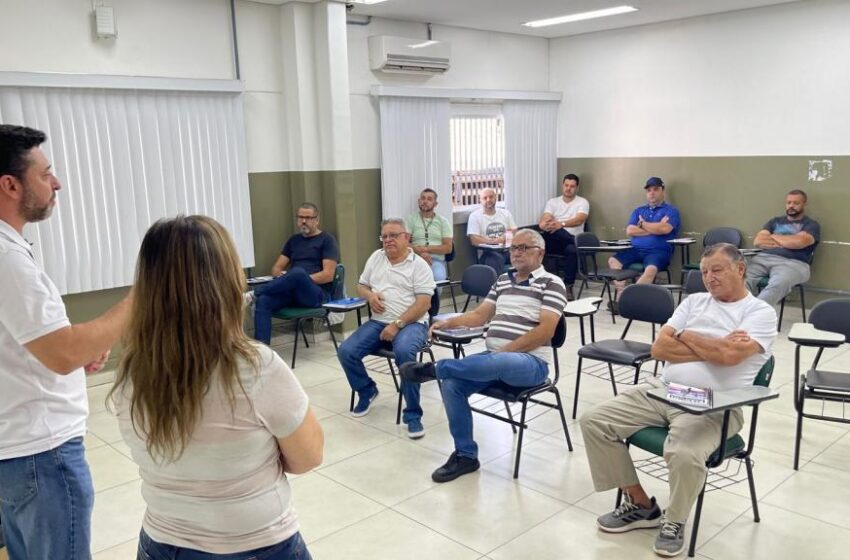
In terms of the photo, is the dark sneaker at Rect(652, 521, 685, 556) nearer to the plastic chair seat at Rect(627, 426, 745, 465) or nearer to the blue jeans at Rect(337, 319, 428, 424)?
the plastic chair seat at Rect(627, 426, 745, 465)

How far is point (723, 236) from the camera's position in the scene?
6992 mm

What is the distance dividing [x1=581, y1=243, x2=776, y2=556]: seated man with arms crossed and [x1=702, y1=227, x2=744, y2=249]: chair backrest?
406cm

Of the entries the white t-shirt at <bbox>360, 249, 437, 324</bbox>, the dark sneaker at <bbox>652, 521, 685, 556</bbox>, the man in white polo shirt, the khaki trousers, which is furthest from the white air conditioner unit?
the man in white polo shirt

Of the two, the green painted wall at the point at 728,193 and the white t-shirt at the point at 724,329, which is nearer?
the white t-shirt at the point at 724,329

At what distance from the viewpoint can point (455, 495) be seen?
Answer: 343cm

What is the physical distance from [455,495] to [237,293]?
237cm

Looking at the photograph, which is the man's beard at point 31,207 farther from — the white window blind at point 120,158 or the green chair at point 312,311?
the green chair at point 312,311

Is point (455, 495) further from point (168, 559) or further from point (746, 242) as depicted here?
point (746, 242)

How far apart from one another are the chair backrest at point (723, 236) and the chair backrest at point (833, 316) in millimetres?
3154

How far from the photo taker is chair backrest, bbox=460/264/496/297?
5.16 meters

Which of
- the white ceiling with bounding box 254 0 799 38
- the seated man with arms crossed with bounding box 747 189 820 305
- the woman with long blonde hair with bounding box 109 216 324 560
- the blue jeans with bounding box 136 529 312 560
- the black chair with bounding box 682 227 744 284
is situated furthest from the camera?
the black chair with bounding box 682 227 744 284

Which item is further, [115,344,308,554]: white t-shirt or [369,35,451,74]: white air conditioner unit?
[369,35,451,74]: white air conditioner unit

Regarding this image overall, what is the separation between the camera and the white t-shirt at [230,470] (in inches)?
52.9

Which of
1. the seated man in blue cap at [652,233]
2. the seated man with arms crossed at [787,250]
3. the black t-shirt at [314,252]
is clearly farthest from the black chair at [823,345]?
the black t-shirt at [314,252]
